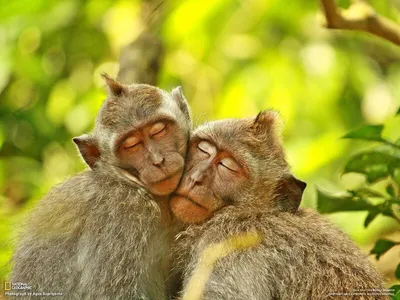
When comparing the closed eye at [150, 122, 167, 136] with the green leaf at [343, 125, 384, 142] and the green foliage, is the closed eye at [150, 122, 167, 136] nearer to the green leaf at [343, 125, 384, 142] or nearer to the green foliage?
the green foliage

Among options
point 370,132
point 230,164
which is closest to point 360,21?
point 370,132

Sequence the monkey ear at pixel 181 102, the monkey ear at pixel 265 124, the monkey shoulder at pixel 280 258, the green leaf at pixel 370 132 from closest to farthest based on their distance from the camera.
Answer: the monkey shoulder at pixel 280 258 < the green leaf at pixel 370 132 < the monkey ear at pixel 265 124 < the monkey ear at pixel 181 102

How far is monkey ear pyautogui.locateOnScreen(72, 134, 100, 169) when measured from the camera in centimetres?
504

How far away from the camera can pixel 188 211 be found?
4.70 meters

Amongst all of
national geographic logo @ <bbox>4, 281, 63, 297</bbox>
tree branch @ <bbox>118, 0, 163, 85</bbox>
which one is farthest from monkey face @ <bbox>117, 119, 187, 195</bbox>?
tree branch @ <bbox>118, 0, 163, 85</bbox>

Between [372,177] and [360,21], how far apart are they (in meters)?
1.04

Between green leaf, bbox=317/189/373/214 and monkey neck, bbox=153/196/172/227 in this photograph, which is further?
green leaf, bbox=317/189/373/214

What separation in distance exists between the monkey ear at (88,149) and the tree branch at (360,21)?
166cm

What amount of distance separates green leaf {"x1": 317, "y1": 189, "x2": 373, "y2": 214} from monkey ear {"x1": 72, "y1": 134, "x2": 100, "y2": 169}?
1.40m

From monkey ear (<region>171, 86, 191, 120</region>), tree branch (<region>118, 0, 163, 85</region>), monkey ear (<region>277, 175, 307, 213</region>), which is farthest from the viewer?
tree branch (<region>118, 0, 163, 85</region>)

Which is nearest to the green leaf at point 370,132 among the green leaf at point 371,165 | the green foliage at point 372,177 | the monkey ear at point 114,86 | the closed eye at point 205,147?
the green foliage at point 372,177

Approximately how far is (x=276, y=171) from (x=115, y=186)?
1.00 meters

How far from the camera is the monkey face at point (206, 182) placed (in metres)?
4.70

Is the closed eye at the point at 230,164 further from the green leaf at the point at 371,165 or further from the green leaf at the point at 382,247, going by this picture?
the green leaf at the point at 382,247
